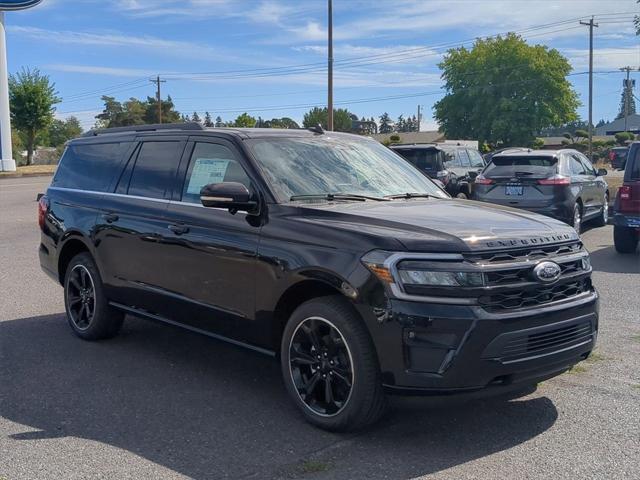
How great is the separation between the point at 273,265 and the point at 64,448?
64.7 inches

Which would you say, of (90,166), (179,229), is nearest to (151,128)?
(90,166)

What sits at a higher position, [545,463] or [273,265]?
[273,265]

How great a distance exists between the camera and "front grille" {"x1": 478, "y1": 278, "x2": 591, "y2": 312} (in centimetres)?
412

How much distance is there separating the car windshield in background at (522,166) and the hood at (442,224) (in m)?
8.31

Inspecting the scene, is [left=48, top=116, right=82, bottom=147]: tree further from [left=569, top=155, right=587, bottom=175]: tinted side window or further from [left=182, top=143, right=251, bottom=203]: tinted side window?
[left=182, top=143, right=251, bottom=203]: tinted side window

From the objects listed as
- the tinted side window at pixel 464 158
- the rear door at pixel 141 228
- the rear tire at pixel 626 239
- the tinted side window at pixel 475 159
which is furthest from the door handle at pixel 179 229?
the tinted side window at pixel 475 159

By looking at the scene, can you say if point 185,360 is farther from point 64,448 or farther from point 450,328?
point 450,328

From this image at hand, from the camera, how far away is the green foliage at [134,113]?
252 ft

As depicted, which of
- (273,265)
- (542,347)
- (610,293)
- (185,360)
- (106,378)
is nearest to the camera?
(542,347)

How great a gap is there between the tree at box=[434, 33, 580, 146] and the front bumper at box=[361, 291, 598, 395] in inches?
2830

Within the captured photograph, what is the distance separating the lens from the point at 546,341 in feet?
14.2

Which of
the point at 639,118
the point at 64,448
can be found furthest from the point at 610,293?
the point at 639,118

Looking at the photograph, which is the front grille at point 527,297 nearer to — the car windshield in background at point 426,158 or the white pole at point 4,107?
the car windshield in background at point 426,158

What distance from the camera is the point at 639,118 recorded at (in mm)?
135500
